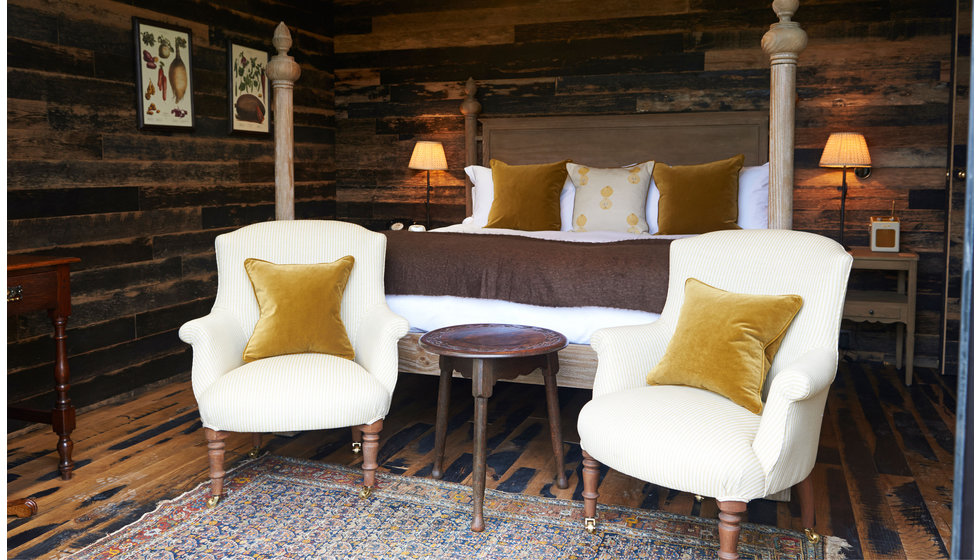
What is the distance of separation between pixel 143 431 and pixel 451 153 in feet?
9.83

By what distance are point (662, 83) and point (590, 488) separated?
10.9ft

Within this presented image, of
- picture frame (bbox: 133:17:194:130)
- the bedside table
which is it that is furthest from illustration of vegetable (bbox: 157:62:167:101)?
the bedside table

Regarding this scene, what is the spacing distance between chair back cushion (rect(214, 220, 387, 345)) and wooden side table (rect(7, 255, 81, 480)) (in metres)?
0.58

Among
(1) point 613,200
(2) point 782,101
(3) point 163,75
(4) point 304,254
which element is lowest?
(4) point 304,254

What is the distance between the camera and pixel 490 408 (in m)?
3.89

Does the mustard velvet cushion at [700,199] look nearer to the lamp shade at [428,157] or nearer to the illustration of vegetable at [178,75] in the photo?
the lamp shade at [428,157]

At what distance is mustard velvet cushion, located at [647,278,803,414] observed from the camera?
93.2 inches

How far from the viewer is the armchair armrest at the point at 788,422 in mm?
2070

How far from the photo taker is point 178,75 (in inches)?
174

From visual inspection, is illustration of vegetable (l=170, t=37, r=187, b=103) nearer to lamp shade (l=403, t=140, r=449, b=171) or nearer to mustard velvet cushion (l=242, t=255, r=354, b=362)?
lamp shade (l=403, t=140, r=449, b=171)

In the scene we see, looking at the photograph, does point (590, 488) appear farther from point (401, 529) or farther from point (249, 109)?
point (249, 109)

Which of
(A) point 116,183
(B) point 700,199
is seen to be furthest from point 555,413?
(A) point 116,183

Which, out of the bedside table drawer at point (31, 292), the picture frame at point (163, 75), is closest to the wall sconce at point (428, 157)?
the picture frame at point (163, 75)

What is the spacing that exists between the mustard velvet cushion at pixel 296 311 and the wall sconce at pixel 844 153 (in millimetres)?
2951
